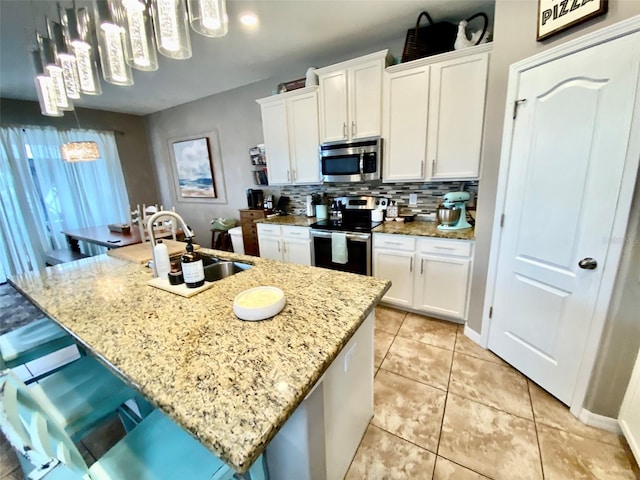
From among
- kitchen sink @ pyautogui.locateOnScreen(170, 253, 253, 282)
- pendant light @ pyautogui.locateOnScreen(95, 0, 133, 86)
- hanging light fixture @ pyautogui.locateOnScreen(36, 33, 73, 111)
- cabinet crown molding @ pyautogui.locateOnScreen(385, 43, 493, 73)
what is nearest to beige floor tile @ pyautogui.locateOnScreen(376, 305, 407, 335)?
kitchen sink @ pyautogui.locateOnScreen(170, 253, 253, 282)

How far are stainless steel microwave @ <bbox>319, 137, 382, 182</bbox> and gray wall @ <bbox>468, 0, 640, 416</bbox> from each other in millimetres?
1010

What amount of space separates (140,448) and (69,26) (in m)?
2.14

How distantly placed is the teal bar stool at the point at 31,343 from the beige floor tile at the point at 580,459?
2.49 metres

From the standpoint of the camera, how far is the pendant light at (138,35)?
Result: 1.15 m

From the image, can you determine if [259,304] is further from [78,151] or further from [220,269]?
[78,151]

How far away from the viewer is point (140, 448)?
91 cm

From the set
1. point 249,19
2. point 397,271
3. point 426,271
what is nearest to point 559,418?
point 426,271

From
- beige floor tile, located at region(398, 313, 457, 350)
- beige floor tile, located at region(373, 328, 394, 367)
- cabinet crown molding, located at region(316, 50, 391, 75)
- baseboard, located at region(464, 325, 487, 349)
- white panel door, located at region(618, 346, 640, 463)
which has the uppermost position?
cabinet crown molding, located at region(316, 50, 391, 75)

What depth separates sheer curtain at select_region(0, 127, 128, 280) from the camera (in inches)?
148

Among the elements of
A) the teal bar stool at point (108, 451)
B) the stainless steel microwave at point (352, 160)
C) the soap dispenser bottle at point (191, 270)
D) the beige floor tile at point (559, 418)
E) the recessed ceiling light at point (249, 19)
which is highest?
the recessed ceiling light at point (249, 19)

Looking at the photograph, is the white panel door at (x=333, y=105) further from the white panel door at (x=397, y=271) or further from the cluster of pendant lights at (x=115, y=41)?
the cluster of pendant lights at (x=115, y=41)

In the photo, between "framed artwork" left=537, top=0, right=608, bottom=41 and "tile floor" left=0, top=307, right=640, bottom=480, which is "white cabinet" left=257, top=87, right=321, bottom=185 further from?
"tile floor" left=0, top=307, right=640, bottom=480

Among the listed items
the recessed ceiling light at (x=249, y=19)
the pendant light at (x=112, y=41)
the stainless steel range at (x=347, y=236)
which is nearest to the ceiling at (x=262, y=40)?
the recessed ceiling light at (x=249, y=19)

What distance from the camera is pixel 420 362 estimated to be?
2037 mm
